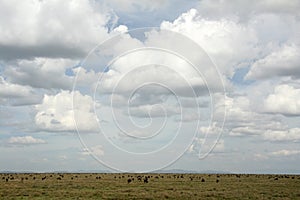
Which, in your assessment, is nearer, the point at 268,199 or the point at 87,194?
the point at 268,199

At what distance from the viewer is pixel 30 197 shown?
52531 millimetres

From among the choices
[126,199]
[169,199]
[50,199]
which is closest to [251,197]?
[169,199]

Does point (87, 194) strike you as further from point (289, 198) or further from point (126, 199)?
point (289, 198)

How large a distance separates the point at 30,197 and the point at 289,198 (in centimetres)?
3324

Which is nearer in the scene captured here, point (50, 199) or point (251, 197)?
point (50, 199)

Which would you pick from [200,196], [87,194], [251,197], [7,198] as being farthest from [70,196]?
[251,197]

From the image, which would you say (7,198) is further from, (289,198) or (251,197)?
(289,198)

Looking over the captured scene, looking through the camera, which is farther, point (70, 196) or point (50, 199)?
point (70, 196)

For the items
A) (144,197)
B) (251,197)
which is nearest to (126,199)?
(144,197)

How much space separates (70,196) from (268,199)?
25181 millimetres

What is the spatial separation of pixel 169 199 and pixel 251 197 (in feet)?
36.9

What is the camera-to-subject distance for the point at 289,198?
5284 centimetres

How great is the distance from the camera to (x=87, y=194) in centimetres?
5628

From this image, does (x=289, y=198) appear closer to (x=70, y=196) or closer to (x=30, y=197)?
(x=70, y=196)
